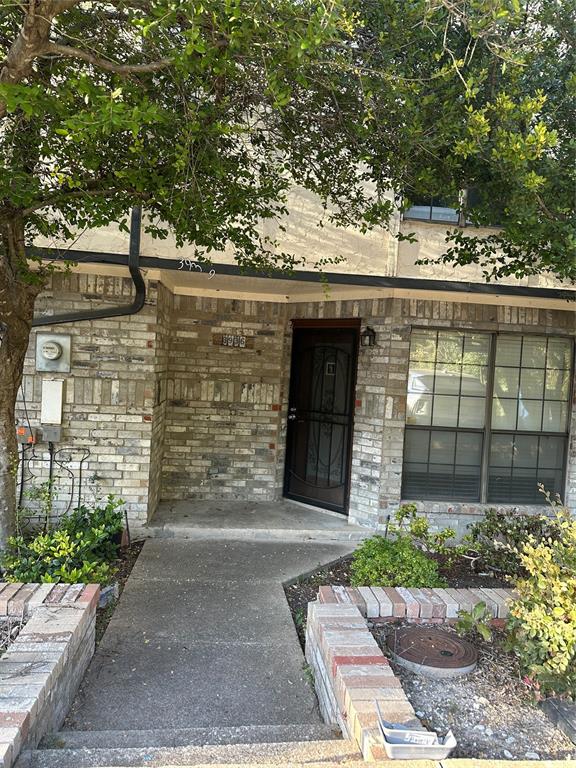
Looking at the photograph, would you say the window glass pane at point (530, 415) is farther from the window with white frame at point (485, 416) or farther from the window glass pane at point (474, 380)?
the window glass pane at point (474, 380)

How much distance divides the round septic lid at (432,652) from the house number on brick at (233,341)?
414 centimetres

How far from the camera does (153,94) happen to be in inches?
133

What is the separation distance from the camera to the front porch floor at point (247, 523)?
542cm

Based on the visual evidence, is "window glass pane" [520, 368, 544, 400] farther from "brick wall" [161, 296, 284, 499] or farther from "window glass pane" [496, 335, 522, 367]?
"brick wall" [161, 296, 284, 499]

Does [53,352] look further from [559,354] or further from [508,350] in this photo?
[559,354]

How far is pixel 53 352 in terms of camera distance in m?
5.11

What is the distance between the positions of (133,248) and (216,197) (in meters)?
1.44

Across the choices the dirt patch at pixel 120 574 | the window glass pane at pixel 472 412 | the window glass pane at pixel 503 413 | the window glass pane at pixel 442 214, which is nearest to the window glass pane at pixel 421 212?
the window glass pane at pixel 442 214

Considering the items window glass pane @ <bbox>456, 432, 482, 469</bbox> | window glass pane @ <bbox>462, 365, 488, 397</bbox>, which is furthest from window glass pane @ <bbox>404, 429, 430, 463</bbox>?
window glass pane @ <bbox>462, 365, 488, 397</bbox>

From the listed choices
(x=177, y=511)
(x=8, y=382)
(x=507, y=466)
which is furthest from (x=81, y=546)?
(x=507, y=466)

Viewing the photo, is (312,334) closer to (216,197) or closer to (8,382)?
(216,197)

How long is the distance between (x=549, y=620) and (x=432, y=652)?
704 mm

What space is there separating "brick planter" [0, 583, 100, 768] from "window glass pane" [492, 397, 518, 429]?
457 cm

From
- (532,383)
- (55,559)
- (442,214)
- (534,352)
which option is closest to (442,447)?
(532,383)
